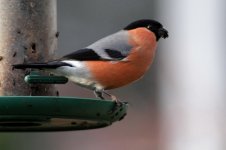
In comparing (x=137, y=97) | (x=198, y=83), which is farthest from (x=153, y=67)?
(x=198, y=83)

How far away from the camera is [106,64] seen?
585 cm

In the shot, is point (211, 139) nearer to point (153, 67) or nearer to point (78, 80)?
point (153, 67)

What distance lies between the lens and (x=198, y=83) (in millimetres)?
9672

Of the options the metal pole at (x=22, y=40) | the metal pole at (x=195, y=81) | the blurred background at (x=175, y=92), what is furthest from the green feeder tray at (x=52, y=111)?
the metal pole at (x=195, y=81)

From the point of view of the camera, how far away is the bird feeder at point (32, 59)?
5371 millimetres

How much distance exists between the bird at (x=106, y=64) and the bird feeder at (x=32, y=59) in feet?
0.31

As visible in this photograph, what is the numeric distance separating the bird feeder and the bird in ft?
0.31

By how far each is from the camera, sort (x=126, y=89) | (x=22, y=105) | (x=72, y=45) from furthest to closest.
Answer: (x=72, y=45) < (x=126, y=89) < (x=22, y=105)

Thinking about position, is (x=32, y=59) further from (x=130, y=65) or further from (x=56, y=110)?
(x=56, y=110)

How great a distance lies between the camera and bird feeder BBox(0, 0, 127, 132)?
537cm

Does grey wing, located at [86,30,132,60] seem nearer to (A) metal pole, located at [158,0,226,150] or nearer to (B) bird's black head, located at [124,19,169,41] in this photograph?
(B) bird's black head, located at [124,19,169,41]

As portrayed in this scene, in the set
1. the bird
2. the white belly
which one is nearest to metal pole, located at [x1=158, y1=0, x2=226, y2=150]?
the bird

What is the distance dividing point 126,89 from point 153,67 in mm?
870

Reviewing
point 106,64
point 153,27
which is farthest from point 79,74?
point 153,27
